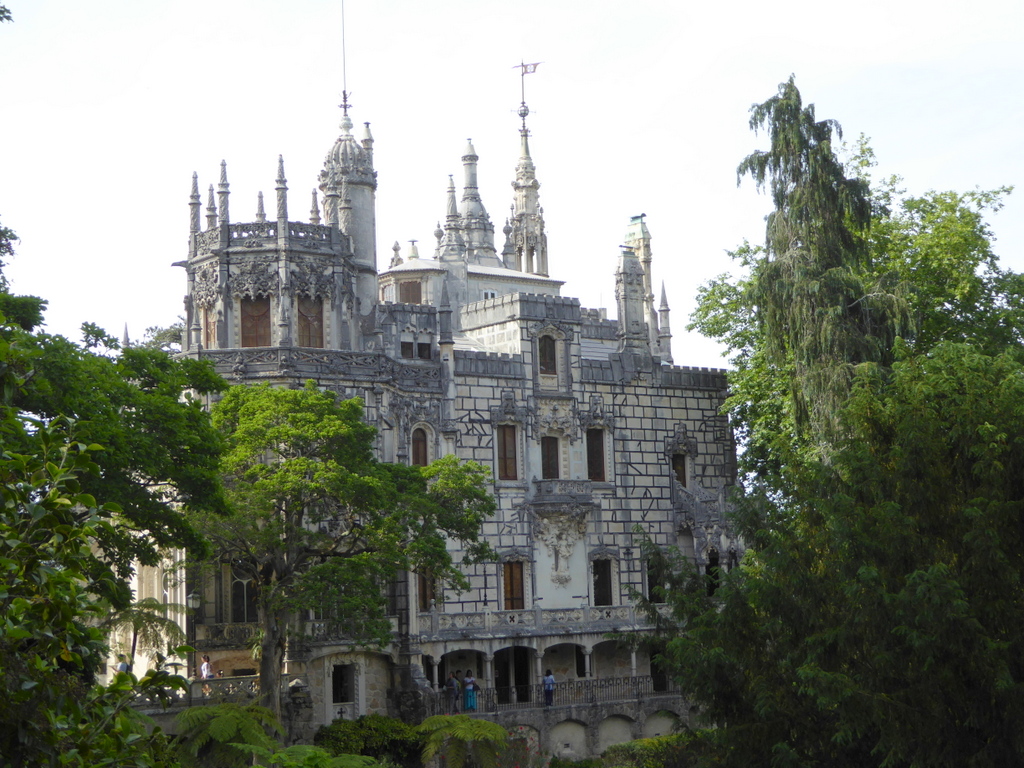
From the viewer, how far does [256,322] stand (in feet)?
141

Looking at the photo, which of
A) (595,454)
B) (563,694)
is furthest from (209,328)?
(563,694)

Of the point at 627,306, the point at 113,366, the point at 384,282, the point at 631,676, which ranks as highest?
the point at 384,282

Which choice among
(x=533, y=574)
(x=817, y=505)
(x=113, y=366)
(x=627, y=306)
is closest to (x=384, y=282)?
(x=627, y=306)

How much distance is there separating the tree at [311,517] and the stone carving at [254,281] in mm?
5625

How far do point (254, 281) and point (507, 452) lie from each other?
10.8 m

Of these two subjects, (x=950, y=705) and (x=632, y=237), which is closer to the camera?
(x=950, y=705)

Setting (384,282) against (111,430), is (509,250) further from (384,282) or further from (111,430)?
(111,430)

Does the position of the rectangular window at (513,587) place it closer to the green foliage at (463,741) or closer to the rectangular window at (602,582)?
the rectangular window at (602,582)

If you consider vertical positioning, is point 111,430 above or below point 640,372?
below

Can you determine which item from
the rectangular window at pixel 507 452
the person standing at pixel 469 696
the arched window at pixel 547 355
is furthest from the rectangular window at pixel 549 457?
the person standing at pixel 469 696

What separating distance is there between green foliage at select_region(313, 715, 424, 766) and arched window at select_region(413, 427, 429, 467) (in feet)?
32.7

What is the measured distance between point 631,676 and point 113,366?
995 inches

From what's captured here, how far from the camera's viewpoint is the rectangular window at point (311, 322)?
1693 inches

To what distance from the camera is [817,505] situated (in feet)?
78.3
